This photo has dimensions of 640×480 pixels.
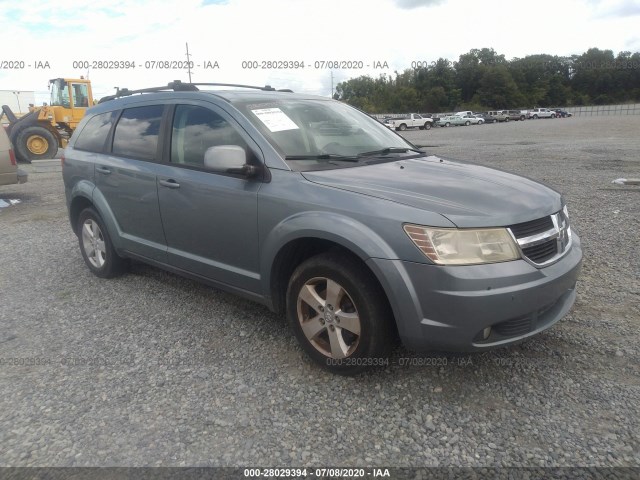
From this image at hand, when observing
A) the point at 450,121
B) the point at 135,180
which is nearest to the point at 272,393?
the point at 135,180

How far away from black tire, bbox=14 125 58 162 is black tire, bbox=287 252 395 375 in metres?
17.3

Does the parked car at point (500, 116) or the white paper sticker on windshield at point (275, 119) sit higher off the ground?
the parked car at point (500, 116)

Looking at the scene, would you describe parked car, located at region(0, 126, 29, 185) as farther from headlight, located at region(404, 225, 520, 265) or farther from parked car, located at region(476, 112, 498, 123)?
parked car, located at region(476, 112, 498, 123)

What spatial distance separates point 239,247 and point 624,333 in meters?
2.74

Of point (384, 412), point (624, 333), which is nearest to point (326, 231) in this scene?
point (384, 412)

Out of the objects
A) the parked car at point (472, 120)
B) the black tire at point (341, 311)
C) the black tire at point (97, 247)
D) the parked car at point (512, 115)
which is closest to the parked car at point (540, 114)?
the parked car at point (512, 115)

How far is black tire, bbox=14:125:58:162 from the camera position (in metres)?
17.0

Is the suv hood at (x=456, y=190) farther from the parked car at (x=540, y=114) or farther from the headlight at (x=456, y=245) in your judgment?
the parked car at (x=540, y=114)

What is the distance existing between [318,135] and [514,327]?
74.9 inches

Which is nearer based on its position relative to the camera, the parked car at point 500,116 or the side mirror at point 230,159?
the side mirror at point 230,159

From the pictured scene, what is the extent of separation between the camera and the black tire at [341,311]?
9.14 feet

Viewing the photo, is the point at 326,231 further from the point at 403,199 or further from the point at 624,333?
the point at 624,333

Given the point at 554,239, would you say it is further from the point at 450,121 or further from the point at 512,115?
the point at 512,115

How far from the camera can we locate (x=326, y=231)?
113 inches
